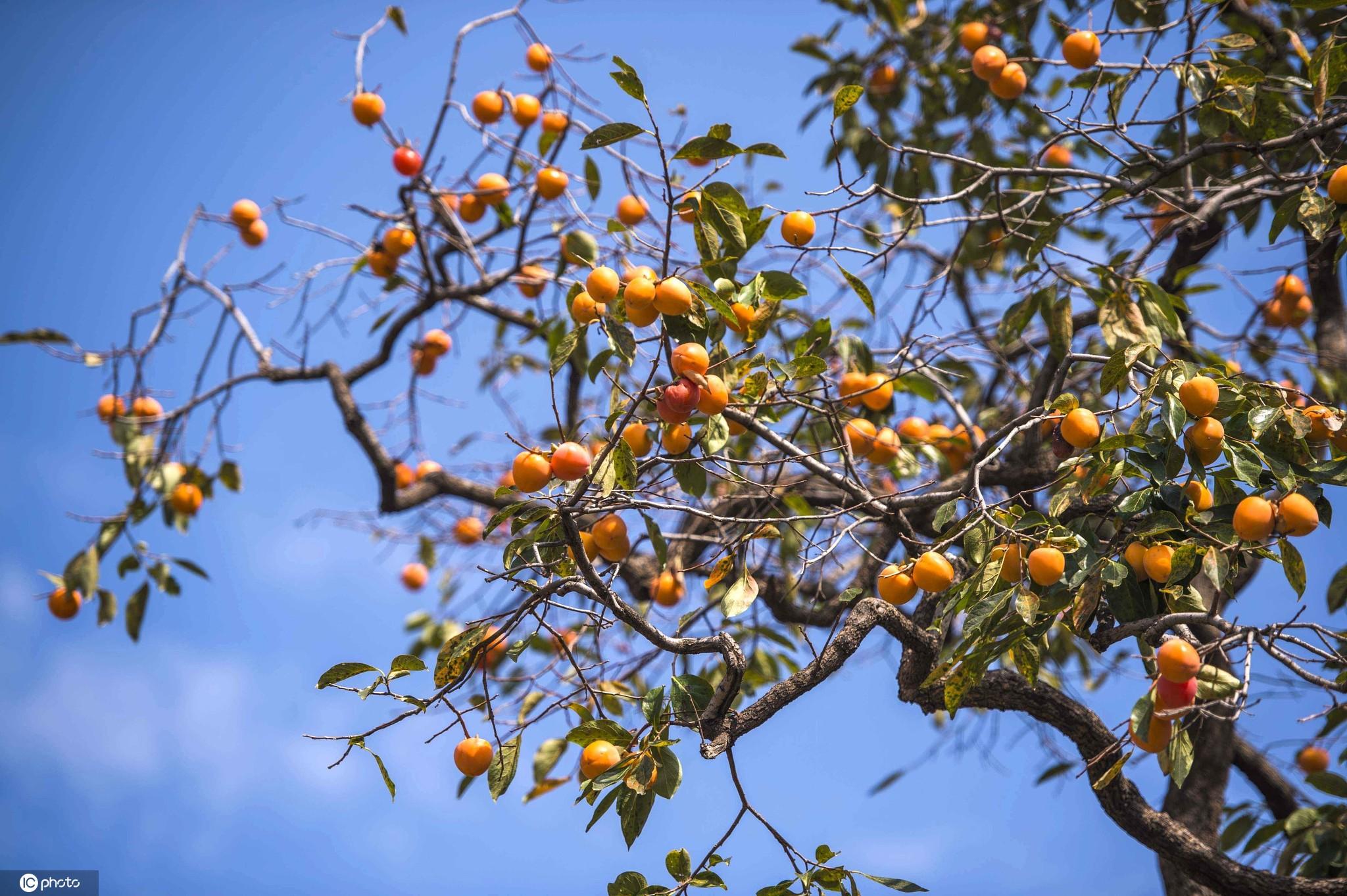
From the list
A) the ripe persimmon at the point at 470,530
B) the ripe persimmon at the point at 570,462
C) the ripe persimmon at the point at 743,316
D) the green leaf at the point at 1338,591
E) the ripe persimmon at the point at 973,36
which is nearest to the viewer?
the ripe persimmon at the point at 570,462

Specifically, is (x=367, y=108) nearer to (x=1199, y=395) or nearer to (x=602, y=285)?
(x=602, y=285)

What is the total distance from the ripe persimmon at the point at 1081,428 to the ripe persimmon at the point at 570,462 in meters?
0.82

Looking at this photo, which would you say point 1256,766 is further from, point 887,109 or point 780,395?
point 887,109

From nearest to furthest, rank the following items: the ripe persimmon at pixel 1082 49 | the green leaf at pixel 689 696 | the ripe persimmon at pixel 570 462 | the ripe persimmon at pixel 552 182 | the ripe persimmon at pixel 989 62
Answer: the ripe persimmon at pixel 570 462 < the green leaf at pixel 689 696 < the ripe persimmon at pixel 1082 49 < the ripe persimmon at pixel 989 62 < the ripe persimmon at pixel 552 182

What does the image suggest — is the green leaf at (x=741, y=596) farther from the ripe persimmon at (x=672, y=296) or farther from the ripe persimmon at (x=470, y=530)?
the ripe persimmon at (x=470, y=530)

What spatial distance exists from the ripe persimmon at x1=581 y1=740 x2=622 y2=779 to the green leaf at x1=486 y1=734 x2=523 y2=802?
0.12 metres

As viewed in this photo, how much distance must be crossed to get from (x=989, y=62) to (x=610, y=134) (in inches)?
56.0

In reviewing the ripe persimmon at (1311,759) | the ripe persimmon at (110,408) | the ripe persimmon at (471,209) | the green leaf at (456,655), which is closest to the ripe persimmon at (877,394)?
the green leaf at (456,655)

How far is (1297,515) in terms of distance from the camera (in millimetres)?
1532

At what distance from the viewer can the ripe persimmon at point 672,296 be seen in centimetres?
156

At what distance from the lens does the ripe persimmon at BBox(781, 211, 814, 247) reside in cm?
193

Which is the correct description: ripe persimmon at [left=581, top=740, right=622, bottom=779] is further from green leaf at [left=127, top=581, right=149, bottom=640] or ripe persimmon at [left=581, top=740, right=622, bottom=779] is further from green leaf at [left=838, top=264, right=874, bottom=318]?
green leaf at [left=127, top=581, right=149, bottom=640]

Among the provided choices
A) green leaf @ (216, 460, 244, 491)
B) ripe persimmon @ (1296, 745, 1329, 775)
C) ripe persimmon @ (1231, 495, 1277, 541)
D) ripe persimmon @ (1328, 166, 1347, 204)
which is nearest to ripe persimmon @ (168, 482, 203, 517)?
green leaf @ (216, 460, 244, 491)

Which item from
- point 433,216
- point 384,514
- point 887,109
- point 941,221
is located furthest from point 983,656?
point 887,109
